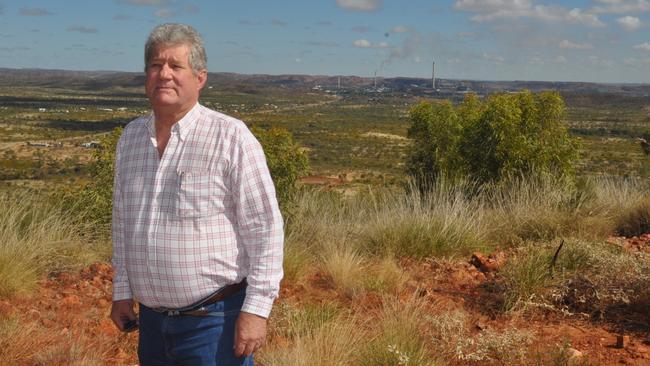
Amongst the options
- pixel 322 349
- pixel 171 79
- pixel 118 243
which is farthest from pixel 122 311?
pixel 322 349

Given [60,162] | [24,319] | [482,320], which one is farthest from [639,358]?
[60,162]

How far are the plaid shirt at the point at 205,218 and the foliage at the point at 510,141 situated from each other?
8.93 metres

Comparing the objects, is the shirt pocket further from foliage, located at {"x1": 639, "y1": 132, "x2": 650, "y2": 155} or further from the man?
foliage, located at {"x1": 639, "y1": 132, "x2": 650, "y2": 155}

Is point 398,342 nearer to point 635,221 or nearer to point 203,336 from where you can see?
point 203,336

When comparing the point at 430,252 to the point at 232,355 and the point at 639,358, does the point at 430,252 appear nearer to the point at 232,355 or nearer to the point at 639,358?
the point at 639,358

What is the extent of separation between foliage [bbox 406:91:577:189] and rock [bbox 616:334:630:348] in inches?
278

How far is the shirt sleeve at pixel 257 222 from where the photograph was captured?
214cm

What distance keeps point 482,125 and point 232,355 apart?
434 inches

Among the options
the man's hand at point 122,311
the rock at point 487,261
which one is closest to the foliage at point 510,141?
the rock at point 487,261

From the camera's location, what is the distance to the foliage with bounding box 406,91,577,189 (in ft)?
38.0

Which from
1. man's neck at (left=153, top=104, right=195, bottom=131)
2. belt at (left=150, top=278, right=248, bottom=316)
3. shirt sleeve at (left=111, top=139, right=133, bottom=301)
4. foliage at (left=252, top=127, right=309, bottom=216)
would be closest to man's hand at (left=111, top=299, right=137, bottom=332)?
shirt sleeve at (left=111, top=139, right=133, bottom=301)

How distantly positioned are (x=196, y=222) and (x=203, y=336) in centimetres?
40

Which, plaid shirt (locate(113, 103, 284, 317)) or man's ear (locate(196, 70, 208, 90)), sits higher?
man's ear (locate(196, 70, 208, 90))

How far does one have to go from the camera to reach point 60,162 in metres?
46.8
